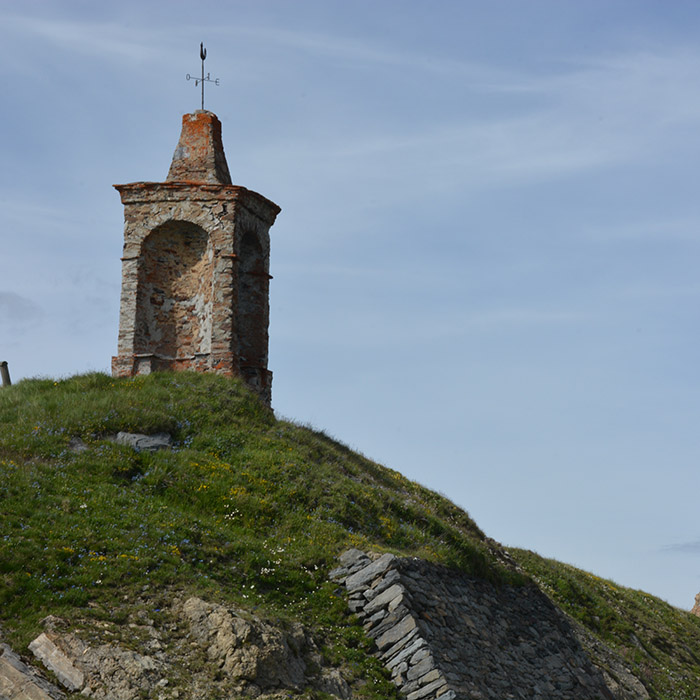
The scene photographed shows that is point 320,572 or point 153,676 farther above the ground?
point 320,572

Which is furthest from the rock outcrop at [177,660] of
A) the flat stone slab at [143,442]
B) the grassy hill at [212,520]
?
the flat stone slab at [143,442]

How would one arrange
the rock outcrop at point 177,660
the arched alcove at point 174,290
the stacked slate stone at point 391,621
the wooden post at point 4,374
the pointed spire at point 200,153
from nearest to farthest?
the rock outcrop at point 177,660 → the stacked slate stone at point 391,621 → the wooden post at point 4,374 → the arched alcove at point 174,290 → the pointed spire at point 200,153

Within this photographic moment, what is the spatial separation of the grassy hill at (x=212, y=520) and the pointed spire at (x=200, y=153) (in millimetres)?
6396

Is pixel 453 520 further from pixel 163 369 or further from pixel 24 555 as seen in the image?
pixel 24 555

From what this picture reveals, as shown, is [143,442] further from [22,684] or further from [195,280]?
[22,684]

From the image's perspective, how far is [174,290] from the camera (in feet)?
83.4

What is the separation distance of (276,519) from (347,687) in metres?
4.79

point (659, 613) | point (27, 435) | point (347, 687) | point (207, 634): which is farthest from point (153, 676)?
point (659, 613)

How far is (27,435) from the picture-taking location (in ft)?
61.8

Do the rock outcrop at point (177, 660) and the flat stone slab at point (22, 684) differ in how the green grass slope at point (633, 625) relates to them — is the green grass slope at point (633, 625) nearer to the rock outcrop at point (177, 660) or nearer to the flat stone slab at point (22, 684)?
the rock outcrop at point (177, 660)

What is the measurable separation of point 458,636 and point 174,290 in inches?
535

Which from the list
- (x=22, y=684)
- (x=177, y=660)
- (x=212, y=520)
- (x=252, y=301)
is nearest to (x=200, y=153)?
(x=252, y=301)

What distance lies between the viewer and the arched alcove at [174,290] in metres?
24.9

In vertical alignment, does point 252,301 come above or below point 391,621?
above
